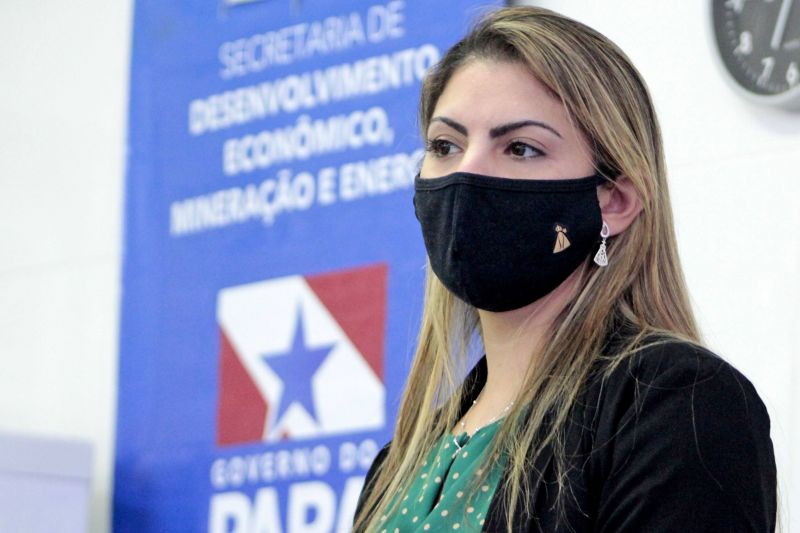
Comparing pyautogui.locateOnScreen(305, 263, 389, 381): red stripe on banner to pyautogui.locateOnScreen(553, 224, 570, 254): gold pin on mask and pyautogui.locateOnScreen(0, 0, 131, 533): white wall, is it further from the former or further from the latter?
pyautogui.locateOnScreen(553, 224, 570, 254): gold pin on mask

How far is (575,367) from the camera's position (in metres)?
1.35

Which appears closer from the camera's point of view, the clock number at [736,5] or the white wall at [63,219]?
the clock number at [736,5]

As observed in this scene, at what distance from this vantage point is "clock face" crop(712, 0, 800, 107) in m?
2.29

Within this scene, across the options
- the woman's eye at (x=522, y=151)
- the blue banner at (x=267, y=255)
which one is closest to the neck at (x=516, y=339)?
the woman's eye at (x=522, y=151)

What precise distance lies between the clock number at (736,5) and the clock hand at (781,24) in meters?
0.07

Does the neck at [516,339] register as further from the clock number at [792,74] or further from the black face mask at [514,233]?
the clock number at [792,74]

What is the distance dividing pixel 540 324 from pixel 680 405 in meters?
0.28

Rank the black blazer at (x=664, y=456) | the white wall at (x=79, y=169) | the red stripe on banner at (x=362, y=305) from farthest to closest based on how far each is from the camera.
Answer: the red stripe on banner at (x=362, y=305)
the white wall at (x=79, y=169)
the black blazer at (x=664, y=456)

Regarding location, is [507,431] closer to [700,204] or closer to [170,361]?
[700,204]

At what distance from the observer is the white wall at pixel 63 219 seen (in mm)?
3504

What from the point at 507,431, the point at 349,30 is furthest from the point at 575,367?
the point at 349,30

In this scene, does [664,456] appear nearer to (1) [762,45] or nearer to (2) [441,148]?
(2) [441,148]

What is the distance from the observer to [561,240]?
145 centimetres

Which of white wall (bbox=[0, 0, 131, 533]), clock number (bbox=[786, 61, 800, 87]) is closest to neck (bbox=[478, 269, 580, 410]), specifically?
clock number (bbox=[786, 61, 800, 87])
